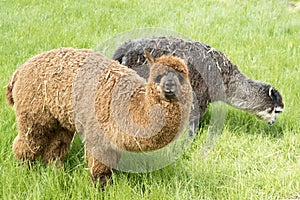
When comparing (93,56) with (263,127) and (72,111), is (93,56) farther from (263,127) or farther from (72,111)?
(263,127)

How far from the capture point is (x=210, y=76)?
4.27 meters

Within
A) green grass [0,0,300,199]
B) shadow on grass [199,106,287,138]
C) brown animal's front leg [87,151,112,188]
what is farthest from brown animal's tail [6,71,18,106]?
shadow on grass [199,106,287,138]

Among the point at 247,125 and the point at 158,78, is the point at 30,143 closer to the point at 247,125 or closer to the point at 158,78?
the point at 158,78

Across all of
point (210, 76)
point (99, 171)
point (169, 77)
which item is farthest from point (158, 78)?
point (210, 76)

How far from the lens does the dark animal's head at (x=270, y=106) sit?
4359 millimetres

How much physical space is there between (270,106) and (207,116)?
0.61 metres

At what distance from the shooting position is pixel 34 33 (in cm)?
639

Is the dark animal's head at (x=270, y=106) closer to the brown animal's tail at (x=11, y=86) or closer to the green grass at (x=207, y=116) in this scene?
the green grass at (x=207, y=116)

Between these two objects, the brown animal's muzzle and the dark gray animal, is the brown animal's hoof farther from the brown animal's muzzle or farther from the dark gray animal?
the dark gray animal

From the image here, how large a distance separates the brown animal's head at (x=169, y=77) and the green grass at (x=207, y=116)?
780 millimetres

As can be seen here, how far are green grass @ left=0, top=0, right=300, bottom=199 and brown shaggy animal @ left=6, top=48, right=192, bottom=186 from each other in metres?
0.24

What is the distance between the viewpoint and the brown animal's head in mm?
2529

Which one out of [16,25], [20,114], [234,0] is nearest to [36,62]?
[20,114]

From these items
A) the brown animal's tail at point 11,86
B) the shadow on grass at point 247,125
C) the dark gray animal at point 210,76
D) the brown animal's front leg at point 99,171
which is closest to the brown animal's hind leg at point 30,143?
the brown animal's tail at point 11,86
